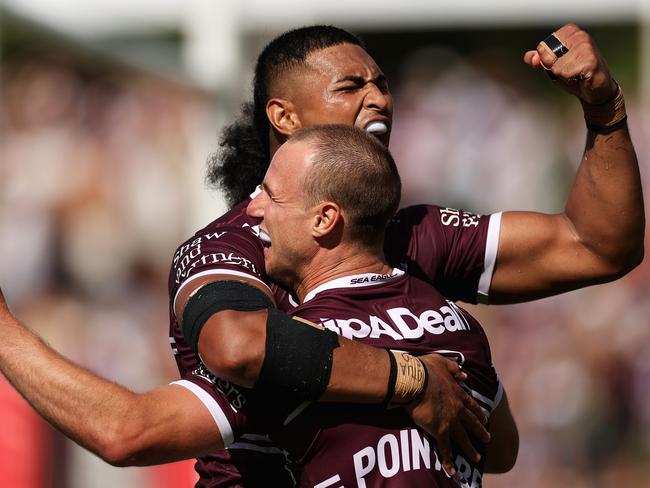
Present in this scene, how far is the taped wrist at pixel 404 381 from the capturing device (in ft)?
9.48

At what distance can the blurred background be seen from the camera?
28.1 feet

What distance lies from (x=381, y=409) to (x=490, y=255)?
34.7 inches

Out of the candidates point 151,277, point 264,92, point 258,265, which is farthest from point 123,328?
point 258,265

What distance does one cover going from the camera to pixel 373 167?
314 cm

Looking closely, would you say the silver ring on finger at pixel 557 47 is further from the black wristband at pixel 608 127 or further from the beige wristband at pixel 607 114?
the black wristband at pixel 608 127

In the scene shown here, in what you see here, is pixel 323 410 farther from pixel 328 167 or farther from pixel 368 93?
pixel 368 93

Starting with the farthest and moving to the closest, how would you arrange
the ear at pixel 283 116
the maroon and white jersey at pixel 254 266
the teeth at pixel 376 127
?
the ear at pixel 283 116 → the teeth at pixel 376 127 → the maroon and white jersey at pixel 254 266

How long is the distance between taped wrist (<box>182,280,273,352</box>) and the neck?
0.18 metres

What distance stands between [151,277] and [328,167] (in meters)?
6.00

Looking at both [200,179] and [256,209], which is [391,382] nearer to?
[256,209]

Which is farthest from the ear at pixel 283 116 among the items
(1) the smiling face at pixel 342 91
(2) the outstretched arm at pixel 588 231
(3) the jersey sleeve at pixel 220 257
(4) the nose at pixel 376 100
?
(2) the outstretched arm at pixel 588 231

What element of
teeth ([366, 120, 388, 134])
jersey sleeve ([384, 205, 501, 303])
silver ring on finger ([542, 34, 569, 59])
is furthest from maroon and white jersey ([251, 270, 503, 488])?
silver ring on finger ([542, 34, 569, 59])

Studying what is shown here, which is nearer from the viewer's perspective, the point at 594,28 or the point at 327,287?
the point at 327,287

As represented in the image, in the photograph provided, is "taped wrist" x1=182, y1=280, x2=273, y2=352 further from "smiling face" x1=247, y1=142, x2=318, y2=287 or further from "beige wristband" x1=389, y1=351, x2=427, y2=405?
"beige wristband" x1=389, y1=351, x2=427, y2=405
